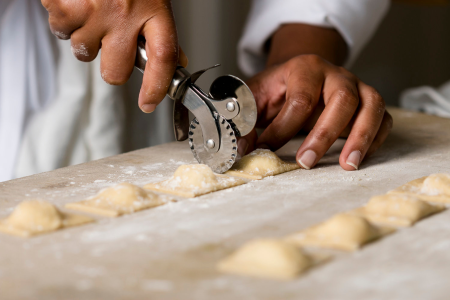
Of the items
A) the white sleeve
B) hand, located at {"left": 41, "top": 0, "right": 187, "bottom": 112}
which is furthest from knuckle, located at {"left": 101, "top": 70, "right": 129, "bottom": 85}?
the white sleeve

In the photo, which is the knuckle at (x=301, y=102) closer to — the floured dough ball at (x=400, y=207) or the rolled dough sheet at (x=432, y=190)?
the rolled dough sheet at (x=432, y=190)

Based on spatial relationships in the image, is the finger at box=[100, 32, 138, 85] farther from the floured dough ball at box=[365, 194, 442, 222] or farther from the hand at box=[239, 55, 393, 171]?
the floured dough ball at box=[365, 194, 442, 222]

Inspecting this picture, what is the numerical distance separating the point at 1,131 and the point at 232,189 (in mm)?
1334

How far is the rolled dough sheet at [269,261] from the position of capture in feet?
2.37

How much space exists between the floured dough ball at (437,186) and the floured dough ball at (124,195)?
647mm

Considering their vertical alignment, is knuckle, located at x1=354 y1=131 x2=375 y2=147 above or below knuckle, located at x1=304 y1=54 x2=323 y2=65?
below

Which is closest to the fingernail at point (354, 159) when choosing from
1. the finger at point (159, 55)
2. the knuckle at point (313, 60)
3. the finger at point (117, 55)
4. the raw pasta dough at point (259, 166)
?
the raw pasta dough at point (259, 166)

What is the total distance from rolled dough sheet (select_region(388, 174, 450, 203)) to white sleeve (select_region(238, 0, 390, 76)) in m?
1.25

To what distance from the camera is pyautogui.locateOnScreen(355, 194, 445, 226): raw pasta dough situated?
37.9 inches

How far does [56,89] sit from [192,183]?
124 centimetres

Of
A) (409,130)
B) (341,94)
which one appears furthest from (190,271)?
(409,130)

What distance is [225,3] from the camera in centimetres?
356

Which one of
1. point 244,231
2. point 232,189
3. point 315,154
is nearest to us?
point 244,231

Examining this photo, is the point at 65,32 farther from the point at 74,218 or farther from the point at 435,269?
the point at 435,269
